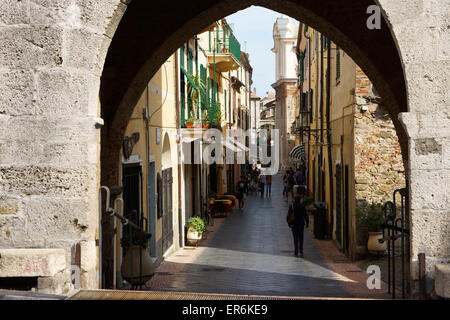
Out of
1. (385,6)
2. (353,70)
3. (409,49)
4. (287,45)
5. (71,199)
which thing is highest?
(287,45)

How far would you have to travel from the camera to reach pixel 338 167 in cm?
1741

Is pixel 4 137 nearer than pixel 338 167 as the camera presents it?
Yes

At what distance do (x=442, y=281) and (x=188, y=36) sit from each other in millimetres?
5934

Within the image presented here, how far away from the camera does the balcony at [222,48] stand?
2712cm

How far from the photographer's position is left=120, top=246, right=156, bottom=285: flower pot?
9312mm

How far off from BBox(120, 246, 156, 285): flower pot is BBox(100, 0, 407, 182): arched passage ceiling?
165cm

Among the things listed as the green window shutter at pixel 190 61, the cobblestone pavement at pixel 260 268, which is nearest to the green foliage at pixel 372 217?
the cobblestone pavement at pixel 260 268

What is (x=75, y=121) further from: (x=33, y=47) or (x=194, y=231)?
(x=194, y=231)

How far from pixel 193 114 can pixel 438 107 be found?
14.6 m

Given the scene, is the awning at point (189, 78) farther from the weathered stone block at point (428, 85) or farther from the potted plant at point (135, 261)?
the weathered stone block at point (428, 85)

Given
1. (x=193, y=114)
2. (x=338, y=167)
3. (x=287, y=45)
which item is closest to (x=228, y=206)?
(x=193, y=114)
